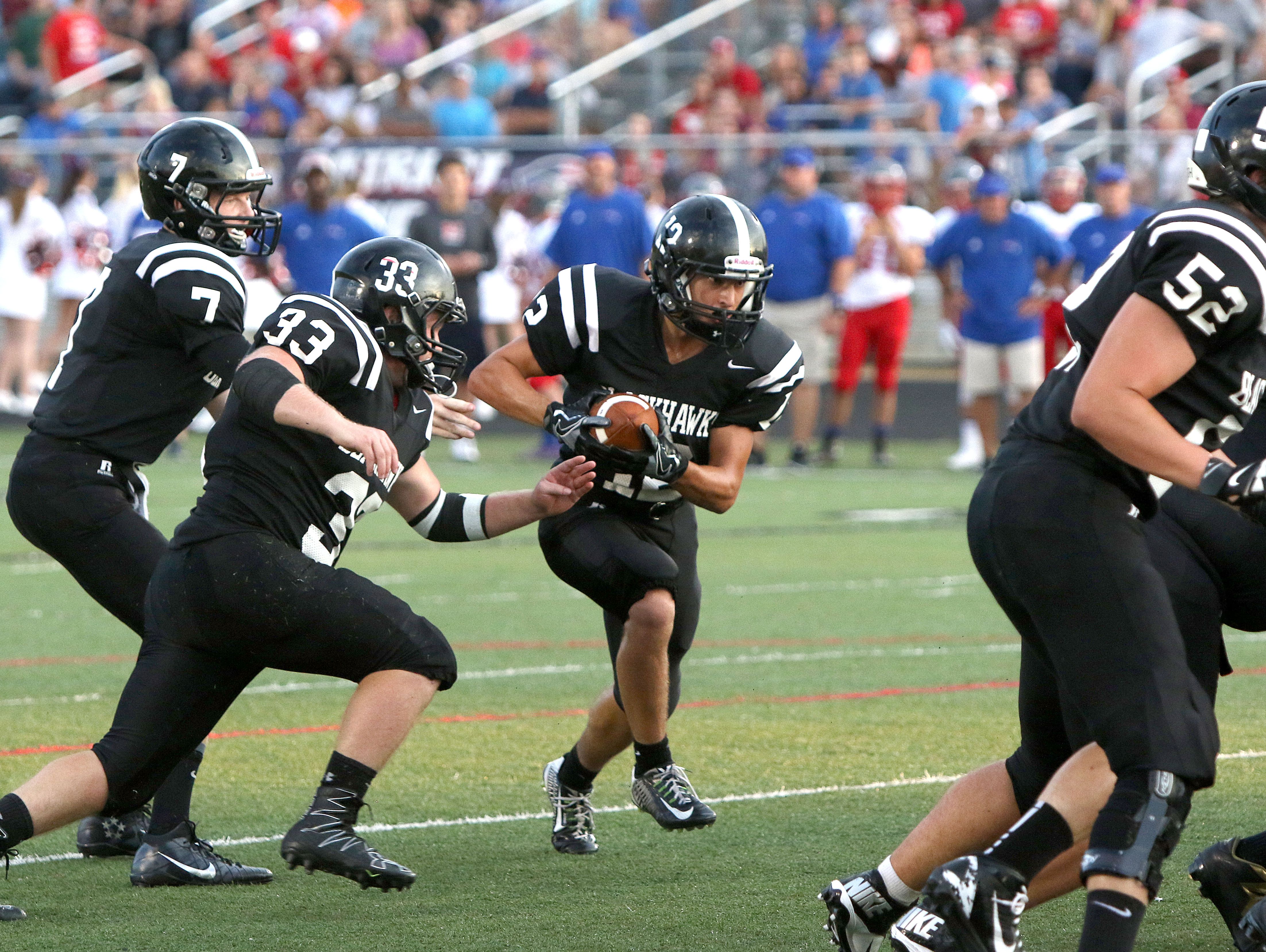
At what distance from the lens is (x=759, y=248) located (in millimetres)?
4809

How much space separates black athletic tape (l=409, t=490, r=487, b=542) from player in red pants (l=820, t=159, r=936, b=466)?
9666 mm

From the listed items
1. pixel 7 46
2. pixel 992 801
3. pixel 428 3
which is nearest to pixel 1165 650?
pixel 992 801

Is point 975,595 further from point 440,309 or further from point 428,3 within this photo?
point 428,3

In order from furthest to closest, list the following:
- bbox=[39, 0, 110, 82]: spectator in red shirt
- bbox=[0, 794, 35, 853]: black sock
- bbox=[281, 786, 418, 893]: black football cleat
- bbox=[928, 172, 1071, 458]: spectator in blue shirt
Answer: bbox=[39, 0, 110, 82]: spectator in red shirt → bbox=[928, 172, 1071, 458]: spectator in blue shirt → bbox=[0, 794, 35, 853]: black sock → bbox=[281, 786, 418, 893]: black football cleat

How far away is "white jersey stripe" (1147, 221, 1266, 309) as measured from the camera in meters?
3.17

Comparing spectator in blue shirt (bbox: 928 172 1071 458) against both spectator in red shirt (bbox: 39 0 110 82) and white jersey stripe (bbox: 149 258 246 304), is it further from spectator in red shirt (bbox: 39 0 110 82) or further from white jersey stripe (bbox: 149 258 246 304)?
spectator in red shirt (bbox: 39 0 110 82)

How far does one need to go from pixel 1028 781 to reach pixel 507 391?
76.8 inches

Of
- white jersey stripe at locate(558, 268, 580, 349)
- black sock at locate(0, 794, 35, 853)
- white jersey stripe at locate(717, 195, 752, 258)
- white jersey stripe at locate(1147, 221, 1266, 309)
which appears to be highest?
white jersey stripe at locate(1147, 221, 1266, 309)

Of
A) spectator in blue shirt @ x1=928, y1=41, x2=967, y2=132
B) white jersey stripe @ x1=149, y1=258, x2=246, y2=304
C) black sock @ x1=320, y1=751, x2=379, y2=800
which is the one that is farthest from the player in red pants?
black sock @ x1=320, y1=751, x2=379, y2=800

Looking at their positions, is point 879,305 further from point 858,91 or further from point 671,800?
point 671,800

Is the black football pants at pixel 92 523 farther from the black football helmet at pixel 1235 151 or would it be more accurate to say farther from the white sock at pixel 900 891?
the black football helmet at pixel 1235 151

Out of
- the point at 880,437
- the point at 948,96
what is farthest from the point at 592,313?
the point at 948,96

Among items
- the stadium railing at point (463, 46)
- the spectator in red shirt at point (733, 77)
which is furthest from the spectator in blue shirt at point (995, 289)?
the stadium railing at point (463, 46)

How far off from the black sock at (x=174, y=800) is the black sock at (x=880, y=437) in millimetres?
10105
